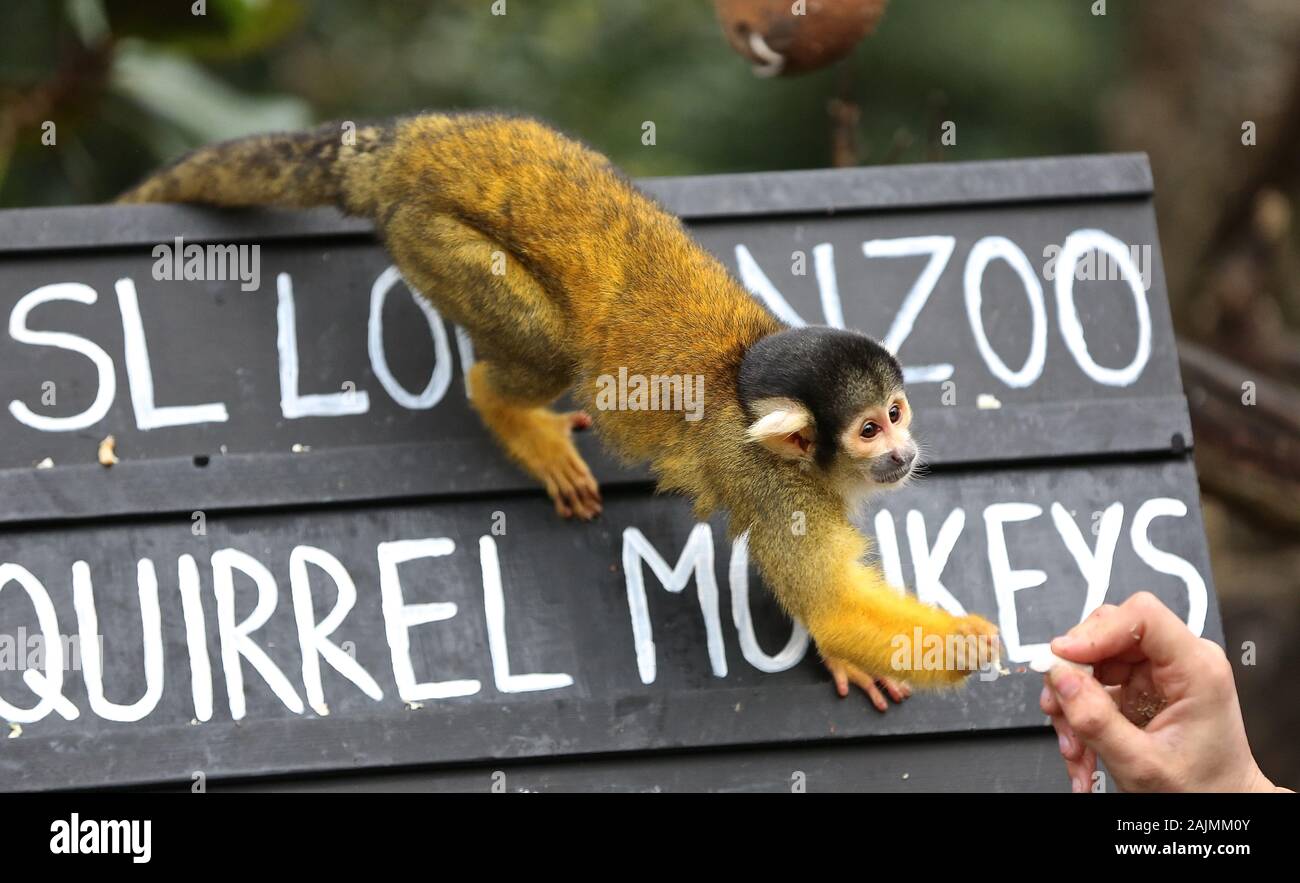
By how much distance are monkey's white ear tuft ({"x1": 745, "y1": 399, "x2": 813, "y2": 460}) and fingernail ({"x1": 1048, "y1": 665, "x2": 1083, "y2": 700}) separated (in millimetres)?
847

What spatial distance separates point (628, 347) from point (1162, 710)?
55.1 inches

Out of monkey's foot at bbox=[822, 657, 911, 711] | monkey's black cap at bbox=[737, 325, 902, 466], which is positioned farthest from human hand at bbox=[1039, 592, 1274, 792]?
monkey's black cap at bbox=[737, 325, 902, 466]

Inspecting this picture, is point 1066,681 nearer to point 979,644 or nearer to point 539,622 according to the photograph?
point 979,644

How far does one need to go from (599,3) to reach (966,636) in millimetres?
6239

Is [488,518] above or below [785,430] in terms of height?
below

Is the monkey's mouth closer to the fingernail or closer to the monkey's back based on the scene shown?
the monkey's back

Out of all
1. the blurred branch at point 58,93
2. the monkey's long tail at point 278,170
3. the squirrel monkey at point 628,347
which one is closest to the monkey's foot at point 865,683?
the squirrel monkey at point 628,347

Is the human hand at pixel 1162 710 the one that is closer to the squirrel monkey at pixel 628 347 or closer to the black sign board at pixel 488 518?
the squirrel monkey at pixel 628 347

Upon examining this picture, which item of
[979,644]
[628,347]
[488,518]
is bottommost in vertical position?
[979,644]

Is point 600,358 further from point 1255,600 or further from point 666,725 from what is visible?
point 1255,600

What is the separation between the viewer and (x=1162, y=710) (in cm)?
259

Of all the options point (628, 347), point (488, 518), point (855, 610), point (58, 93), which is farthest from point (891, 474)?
point (58, 93)

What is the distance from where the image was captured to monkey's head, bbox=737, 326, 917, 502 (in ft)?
10.3
